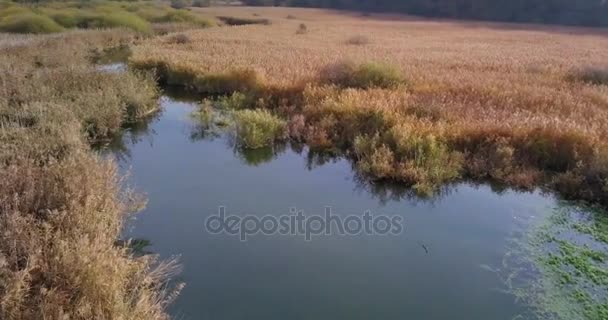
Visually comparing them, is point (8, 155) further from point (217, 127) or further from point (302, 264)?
point (217, 127)

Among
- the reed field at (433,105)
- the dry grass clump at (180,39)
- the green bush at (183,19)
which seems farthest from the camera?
the green bush at (183,19)

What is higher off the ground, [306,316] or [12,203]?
[12,203]

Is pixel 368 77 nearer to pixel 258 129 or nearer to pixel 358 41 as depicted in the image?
pixel 258 129

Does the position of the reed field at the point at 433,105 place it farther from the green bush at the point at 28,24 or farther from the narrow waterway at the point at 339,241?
the green bush at the point at 28,24

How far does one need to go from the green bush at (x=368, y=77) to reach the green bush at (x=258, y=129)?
11.7 feet

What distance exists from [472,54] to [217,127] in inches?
548

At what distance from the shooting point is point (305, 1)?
69250mm

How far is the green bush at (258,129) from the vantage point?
1056 cm

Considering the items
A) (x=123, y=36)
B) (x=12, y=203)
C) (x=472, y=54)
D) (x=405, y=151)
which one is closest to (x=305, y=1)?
(x=123, y=36)

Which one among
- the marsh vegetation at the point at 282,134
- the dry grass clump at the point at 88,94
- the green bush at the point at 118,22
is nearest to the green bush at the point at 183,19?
the green bush at the point at 118,22

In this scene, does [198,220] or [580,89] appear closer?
[198,220]

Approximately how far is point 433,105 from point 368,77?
3267mm

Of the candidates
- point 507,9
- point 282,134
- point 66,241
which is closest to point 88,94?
point 282,134

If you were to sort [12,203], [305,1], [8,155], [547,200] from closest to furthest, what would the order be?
1. [12,203]
2. [8,155]
3. [547,200]
4. [305,1]
